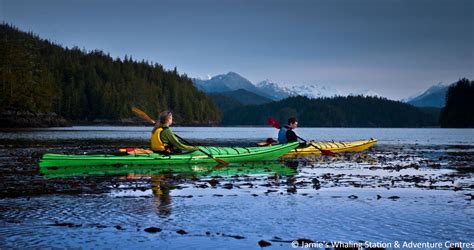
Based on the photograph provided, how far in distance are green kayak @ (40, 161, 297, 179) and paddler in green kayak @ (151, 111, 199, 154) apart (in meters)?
0.89

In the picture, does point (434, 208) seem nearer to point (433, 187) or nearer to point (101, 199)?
point (433, 187)

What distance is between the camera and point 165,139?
24.9 m

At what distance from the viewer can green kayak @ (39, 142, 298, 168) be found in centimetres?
2288

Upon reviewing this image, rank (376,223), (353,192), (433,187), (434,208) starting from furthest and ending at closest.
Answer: (433,187) → (353,192) → (434,208) → (376,223)

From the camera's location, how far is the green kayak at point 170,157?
22875 mm

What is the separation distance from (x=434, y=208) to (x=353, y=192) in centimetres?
351

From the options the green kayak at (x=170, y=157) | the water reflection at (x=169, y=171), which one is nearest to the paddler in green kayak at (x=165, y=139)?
the green kayak at (x=170, y=157)

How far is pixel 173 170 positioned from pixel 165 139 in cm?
183

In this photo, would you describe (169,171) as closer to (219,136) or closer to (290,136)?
(290,136)

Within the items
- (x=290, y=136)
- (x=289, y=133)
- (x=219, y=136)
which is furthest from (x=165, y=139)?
(x=219, y=136)

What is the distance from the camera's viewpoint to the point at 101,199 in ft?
47.6

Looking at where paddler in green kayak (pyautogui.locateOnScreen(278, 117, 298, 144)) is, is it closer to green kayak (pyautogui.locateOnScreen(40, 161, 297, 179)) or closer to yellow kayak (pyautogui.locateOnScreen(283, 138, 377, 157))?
yellow kayak (pyautogui.locateOnScreen(283, 138, 377, 157))

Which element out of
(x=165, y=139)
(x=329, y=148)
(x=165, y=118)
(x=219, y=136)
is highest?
(x=165, y=118)

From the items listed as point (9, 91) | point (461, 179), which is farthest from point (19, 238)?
point (9, 91)
